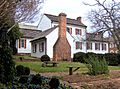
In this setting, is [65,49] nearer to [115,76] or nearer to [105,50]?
[105,50]

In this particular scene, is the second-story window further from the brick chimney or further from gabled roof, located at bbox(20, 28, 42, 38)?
the brick chimney

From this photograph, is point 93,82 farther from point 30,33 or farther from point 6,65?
point 30,33

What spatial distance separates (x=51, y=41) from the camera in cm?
4566

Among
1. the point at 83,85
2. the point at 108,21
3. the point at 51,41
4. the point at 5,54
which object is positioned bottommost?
the point at 83,85

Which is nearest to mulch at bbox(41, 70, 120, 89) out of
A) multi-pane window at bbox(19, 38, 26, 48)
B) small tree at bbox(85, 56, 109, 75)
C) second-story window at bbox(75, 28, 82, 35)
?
small tree at bbox(85, 56, 109, 75)

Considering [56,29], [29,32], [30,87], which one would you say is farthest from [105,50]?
[30,87]

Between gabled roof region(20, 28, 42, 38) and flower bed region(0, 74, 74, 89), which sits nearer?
flower bed region(0, 74, 74, 89)

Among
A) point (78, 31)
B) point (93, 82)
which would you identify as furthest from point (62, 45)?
point (93, 82)

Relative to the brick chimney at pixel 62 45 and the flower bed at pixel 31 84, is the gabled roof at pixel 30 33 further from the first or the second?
the flower bed at pixel 31 84

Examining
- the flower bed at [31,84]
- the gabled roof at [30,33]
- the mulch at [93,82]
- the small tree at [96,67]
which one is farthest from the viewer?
the gabled roof at [30,33]

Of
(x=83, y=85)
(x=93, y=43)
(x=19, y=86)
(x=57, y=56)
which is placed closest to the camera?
(x=19, y=86)

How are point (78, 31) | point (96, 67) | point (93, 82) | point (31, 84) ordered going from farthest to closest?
1. point (78, 31)
2. point (96, 67)
3. point (93, 82)
4. point (31, 84)

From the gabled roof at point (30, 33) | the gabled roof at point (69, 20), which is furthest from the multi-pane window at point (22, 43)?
the gabled roof at point (69, 20)

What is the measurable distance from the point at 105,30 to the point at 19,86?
36.4 m
